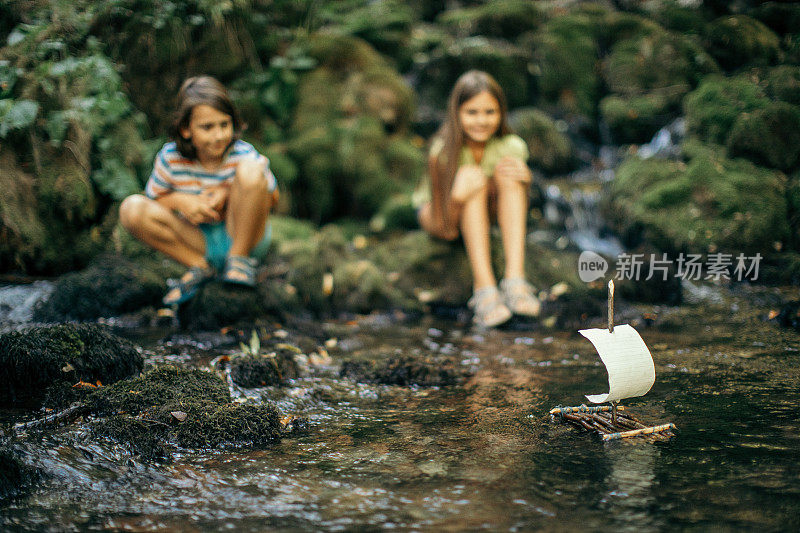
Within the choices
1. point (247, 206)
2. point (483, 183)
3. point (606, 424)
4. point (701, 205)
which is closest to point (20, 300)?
point (247, 206)

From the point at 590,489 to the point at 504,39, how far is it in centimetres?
877

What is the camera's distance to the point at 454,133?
4.87 meters

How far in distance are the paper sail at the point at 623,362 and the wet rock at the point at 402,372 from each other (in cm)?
107

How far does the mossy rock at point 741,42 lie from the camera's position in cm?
565

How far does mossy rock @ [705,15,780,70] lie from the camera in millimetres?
5648

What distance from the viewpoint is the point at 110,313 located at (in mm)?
4660

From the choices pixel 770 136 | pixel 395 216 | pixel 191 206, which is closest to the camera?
pixel 191 206

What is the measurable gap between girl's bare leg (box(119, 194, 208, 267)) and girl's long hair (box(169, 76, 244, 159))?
424 mm

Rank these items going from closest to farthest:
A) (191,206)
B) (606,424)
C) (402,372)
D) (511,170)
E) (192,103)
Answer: (606,424) → (402,372) → (192,103) → (191,206) → (511,170)

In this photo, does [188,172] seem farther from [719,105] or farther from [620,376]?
[719,105]

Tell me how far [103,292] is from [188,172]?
128 centimetres

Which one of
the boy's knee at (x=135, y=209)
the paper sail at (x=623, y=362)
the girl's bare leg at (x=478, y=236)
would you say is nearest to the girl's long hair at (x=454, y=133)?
the girl's bare leg at (x=478, y=236)

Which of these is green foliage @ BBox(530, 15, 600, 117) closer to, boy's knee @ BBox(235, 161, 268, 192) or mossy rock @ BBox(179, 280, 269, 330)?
boy's knee @ BBox(235, 161, 268, 192)

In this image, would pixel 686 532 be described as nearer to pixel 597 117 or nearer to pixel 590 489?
pixel 590 489
